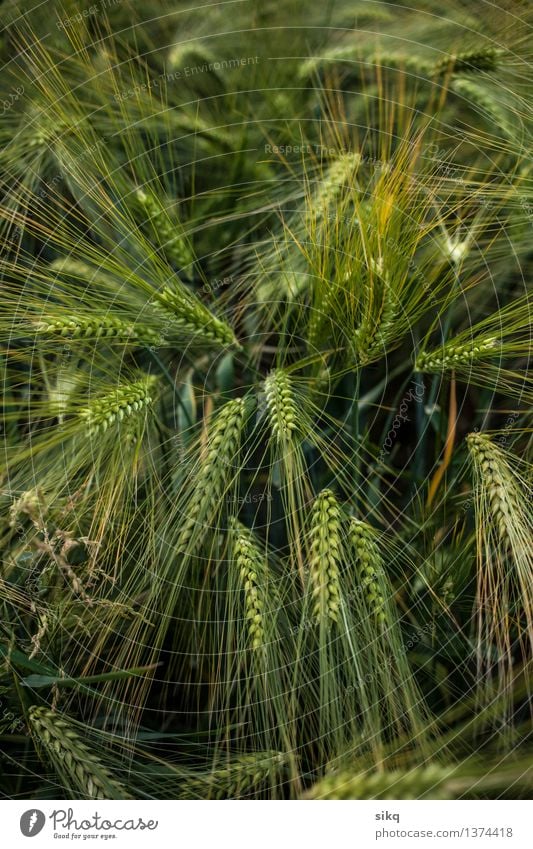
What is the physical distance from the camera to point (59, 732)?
709 mm

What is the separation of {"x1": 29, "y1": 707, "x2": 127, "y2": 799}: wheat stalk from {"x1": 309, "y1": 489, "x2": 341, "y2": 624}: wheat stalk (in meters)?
0.31

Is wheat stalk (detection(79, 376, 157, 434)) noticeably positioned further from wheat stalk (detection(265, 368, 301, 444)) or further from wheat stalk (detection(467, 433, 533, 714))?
wheat stalk (detection(467, 433, 533, 714))

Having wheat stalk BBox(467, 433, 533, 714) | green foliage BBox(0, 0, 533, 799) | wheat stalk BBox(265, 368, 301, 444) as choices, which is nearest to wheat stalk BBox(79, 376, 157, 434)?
green foliage BBox(0, 0, 533, 799)

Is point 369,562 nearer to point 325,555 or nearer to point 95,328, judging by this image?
point 325,555

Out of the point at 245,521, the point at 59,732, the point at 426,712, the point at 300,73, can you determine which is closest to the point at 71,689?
the point at 59,732

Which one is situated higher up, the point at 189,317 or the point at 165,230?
the point at 165,230

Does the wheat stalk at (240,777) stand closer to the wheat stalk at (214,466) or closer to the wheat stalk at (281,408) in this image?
the wheat stalk at (214,466)

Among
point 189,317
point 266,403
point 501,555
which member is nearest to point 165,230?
point 189,317

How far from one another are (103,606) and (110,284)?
1.24 feet

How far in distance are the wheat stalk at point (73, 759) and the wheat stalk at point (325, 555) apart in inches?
12.0

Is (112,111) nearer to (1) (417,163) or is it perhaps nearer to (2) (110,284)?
(2) (110,284)

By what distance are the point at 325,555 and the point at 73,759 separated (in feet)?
1.23

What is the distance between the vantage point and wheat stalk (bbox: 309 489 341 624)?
2.12 feet

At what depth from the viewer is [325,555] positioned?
663 millimetres
